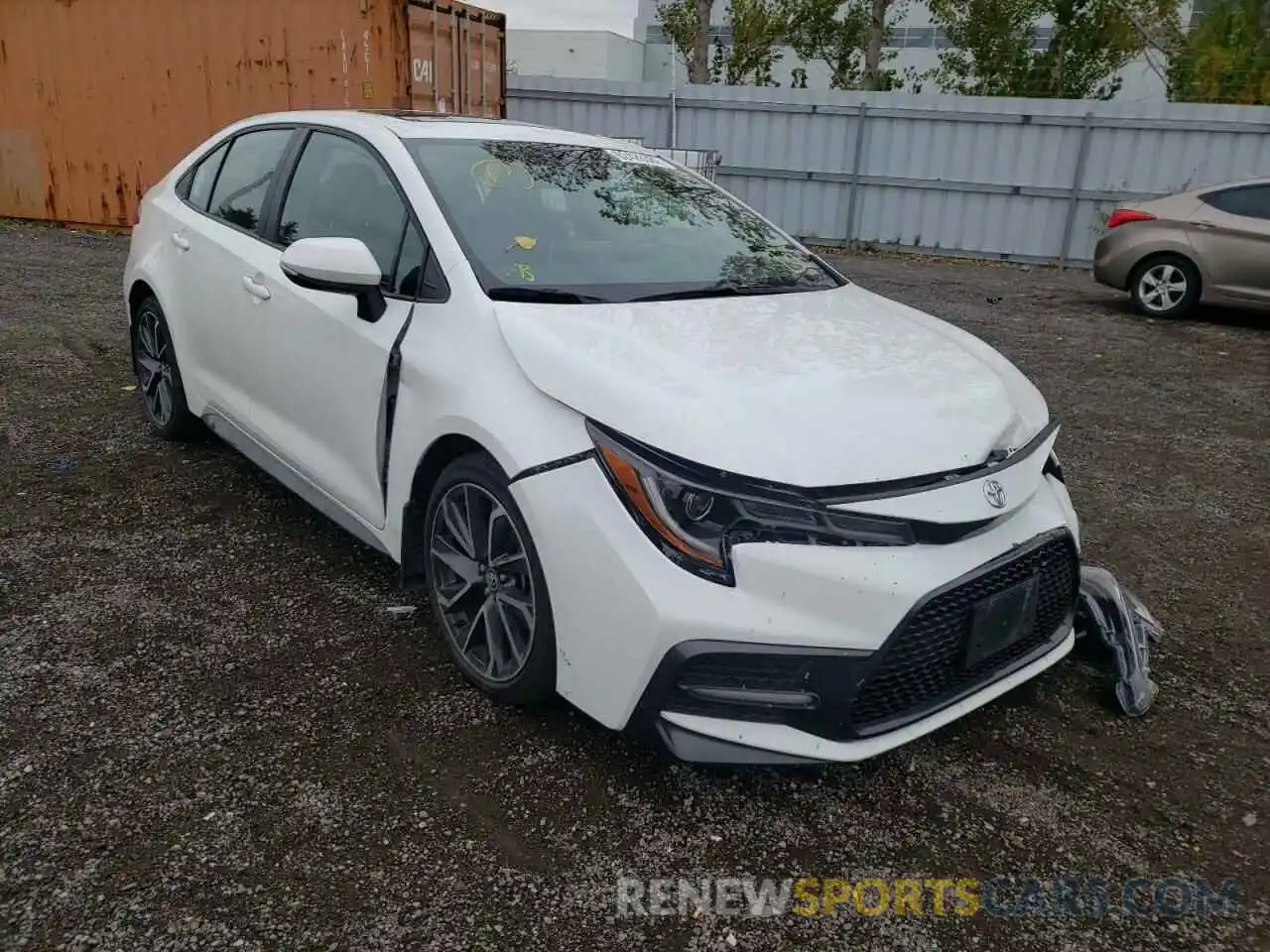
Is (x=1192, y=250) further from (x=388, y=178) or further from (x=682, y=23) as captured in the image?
(x=682, y=23)

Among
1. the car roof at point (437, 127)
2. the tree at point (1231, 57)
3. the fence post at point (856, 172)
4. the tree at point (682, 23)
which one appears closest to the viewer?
the car roof at point (437, 127)

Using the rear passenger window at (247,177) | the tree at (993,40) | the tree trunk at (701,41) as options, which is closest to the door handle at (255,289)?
the rear passenger window at (247,177)

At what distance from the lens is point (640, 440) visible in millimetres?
2297

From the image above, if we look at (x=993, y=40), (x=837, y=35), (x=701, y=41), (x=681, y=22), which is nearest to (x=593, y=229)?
(x=701, y=41)

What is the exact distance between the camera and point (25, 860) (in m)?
2.22

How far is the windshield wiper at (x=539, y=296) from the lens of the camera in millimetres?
2842

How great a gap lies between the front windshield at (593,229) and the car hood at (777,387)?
0.18m

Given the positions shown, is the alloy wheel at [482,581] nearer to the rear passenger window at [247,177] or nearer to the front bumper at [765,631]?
the front bumper at [765,631]

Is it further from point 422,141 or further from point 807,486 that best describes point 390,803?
point 422,141

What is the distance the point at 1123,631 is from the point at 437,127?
2.80 meters

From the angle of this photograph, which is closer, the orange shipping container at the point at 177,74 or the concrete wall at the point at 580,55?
the orange shipping container at the point at 177,74

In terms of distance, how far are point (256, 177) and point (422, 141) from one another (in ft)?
3.24

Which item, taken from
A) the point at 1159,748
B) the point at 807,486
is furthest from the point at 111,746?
the point at 1159,748

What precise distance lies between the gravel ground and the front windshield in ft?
4.01
